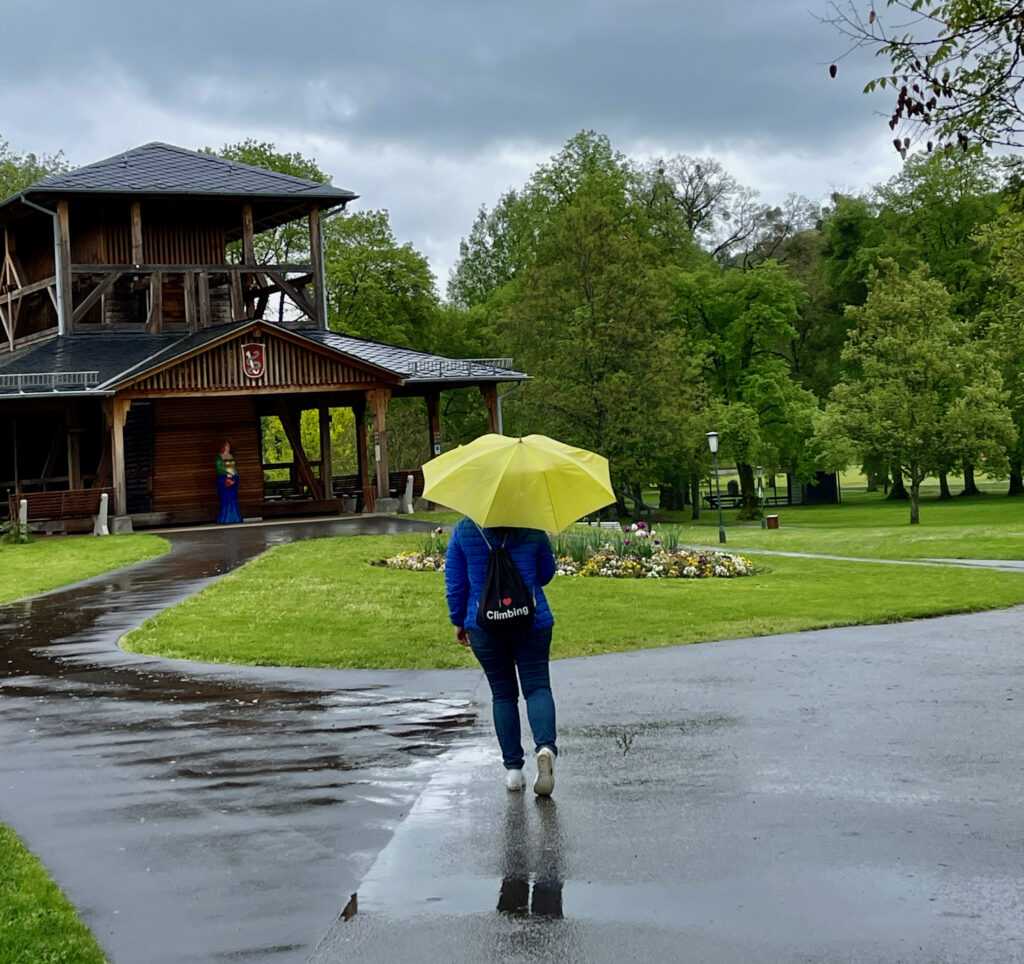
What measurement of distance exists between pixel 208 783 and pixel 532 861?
2.57 meters

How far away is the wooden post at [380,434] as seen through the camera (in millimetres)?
37188

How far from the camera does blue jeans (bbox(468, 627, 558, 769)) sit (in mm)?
7609

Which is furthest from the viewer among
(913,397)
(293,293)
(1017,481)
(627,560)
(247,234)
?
(1017,481)

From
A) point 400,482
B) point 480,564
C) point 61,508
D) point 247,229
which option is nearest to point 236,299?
point 247,229

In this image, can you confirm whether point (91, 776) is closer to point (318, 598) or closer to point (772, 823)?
point (772, 823)

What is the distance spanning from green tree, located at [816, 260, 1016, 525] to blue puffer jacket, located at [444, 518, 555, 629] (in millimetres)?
41195

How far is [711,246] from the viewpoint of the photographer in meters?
71.1

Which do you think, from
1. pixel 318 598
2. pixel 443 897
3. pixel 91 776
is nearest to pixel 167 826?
pixel 91 776

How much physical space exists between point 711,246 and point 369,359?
123 feet

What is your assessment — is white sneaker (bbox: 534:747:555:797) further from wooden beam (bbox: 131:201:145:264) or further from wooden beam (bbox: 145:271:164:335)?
wooden beam (bbox: 145:271:164:335)

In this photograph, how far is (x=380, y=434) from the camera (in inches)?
1464

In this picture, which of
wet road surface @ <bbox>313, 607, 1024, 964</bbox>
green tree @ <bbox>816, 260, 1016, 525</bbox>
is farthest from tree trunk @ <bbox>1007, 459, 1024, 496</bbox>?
wet road surface @ <bbox>313, 607, 1024, 964</bbox>

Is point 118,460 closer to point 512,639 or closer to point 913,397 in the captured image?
point 913,397

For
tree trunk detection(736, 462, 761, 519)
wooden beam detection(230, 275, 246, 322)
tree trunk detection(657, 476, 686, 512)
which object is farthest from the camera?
tree trunk detection(657, 476, 686, 512)
